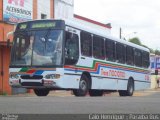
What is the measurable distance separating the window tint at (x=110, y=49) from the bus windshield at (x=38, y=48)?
202 inches

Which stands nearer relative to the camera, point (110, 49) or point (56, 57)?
point (56, 57)

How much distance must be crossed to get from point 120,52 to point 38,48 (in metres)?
7.73

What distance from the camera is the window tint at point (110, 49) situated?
2465 cm

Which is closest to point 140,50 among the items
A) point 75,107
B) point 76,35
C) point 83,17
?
point 76,35

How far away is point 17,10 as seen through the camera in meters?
32.5

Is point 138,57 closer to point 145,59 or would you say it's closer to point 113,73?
point 145,59

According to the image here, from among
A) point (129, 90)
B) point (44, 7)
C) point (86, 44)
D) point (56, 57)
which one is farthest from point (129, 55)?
point (44, 7)

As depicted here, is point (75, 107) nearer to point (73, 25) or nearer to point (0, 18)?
point (73, 25)

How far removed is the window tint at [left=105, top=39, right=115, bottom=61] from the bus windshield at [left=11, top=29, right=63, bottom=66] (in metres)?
5.12

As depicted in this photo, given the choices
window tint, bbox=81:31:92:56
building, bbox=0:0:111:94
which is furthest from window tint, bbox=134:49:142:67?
building, bbox=0:0:111:94

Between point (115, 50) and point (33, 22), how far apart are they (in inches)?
253

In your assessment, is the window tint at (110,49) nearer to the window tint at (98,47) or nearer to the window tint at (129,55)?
the window tint at (98,47)

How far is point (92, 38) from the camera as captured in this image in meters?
22.9

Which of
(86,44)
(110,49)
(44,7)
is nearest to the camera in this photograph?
(86,44)
